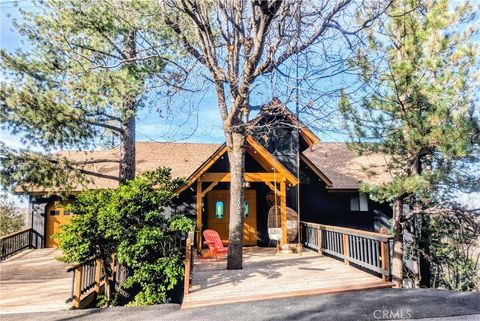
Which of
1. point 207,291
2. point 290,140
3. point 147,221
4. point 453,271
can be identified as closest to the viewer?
point 207,291

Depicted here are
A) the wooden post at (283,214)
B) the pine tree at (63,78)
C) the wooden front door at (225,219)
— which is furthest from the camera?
the wooden front door at (225,219)

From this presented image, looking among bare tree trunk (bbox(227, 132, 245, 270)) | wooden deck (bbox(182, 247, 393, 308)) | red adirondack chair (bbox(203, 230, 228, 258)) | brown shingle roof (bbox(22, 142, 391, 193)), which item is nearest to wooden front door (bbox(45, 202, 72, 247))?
brown shingle roof (bbox(22, 142, 391, 193))

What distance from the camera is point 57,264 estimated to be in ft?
35.0

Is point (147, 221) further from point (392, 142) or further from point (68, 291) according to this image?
point (392, 142)

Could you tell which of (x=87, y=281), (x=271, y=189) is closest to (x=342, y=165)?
(x=271, y=189)

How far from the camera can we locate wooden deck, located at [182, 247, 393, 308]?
19.4ft

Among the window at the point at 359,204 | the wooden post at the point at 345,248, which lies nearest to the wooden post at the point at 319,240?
the wooden post at the point at 345,248

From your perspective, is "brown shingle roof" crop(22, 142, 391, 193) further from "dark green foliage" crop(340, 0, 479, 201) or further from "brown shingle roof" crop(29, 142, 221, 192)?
"dark green foliage" crop(340, 0, 479, 201)

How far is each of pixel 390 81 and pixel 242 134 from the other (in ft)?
12.2

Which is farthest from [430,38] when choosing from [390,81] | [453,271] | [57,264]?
[57,264]

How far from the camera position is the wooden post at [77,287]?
20.0 feet

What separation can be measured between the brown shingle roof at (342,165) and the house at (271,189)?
0.14 ft

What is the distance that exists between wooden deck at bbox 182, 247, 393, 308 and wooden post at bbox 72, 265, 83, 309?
221cm

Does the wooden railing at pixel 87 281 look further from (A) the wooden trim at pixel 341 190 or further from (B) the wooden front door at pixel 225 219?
(A) the wooden trim at pixel 341 190
